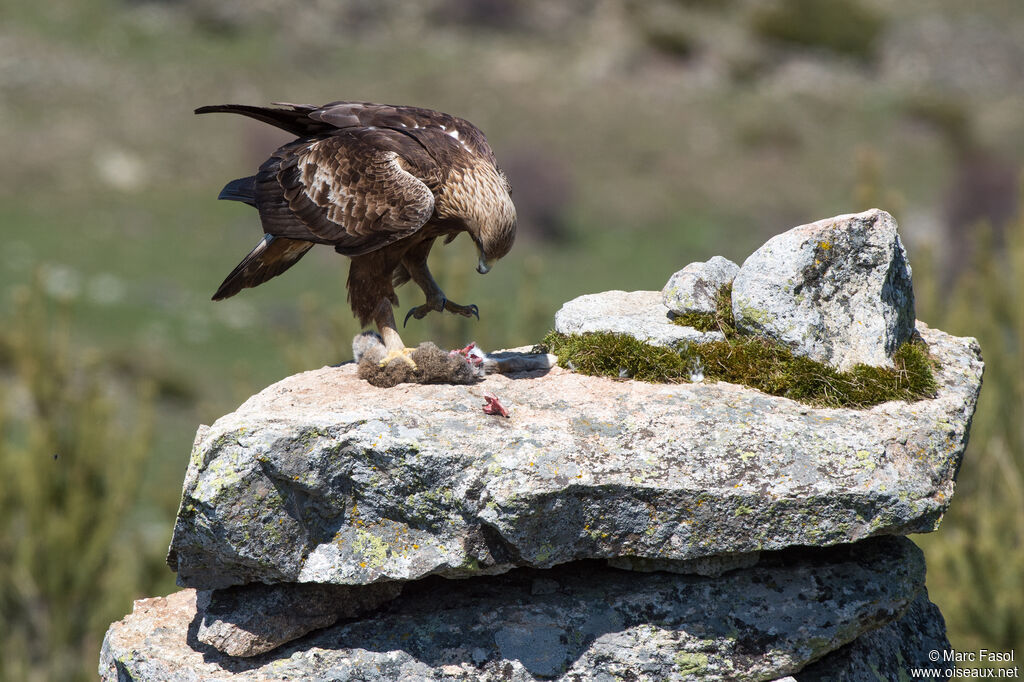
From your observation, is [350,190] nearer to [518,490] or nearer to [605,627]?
[518,490]

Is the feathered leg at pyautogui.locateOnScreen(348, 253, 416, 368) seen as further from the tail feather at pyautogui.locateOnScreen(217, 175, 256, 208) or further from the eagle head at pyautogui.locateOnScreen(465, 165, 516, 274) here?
the tail feather at pyautogui.locateOnScreen(217, 175, 256, 208)

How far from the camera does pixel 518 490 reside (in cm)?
562

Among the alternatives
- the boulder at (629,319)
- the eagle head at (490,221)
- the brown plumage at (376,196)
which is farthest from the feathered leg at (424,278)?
the eagle head at (490,221)

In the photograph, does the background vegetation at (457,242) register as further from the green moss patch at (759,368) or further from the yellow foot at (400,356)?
the green moss patch at (759,368)

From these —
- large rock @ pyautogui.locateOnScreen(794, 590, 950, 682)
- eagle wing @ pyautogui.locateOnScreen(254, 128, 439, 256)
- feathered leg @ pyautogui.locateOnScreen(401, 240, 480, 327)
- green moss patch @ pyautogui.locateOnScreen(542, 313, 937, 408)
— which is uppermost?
eagle wing @ pyautogui.locateOnScreen(254, 128, 439, 256)

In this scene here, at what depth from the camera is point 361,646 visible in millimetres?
6129

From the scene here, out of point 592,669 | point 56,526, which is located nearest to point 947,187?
point 56,526

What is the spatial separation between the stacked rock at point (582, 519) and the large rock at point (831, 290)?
2 centimetres

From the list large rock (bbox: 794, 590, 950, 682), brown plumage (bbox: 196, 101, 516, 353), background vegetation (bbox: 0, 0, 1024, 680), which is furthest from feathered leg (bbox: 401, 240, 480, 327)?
background vegetation (bbox: 0, 0, 1024, 680)

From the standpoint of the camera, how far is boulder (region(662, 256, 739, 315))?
6996 millimetres

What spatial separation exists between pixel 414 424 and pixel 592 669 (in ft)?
5.79

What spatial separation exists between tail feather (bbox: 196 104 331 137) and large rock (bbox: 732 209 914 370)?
320 centimetres

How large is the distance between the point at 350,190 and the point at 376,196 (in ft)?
0.78

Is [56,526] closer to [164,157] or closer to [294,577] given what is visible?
[294,577]
